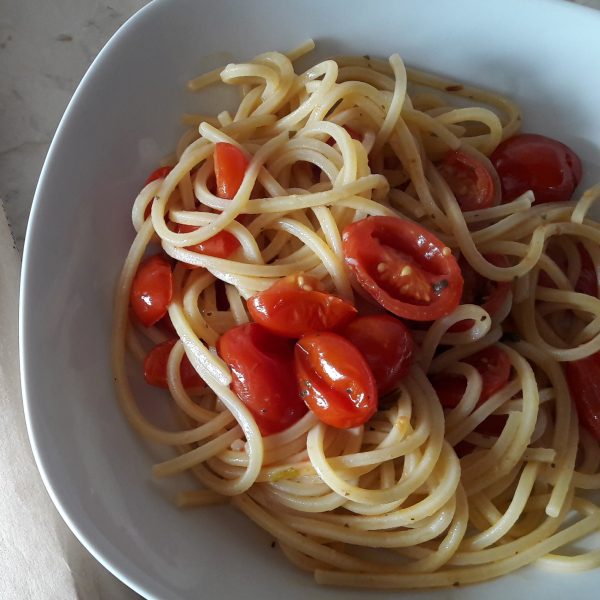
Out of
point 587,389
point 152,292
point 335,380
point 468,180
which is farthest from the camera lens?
point 468,180

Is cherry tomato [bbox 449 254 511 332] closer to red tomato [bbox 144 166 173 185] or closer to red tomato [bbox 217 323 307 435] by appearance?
red tomato [bbox 217 323 307 435]

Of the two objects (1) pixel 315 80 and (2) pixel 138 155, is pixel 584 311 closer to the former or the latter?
(1) pixel 315 80

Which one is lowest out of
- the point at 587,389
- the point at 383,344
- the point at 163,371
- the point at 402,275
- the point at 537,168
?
the point at 163,371

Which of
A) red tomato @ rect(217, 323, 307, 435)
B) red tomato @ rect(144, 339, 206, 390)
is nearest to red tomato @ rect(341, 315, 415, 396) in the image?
red tomato @ rect(217, 323, 307, 435)

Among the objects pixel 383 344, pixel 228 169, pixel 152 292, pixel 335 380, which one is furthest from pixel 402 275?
pixel 152 292

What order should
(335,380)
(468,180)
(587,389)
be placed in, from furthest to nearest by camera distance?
(468,180)
(587,389)
(335,380)

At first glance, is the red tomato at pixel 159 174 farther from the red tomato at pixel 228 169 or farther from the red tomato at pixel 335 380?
the red tomato at pixel 335 380

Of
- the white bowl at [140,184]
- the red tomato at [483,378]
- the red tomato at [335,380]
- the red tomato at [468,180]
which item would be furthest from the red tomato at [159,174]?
the red tomato at [483,378]

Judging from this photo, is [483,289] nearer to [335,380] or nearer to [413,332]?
[413,332]
